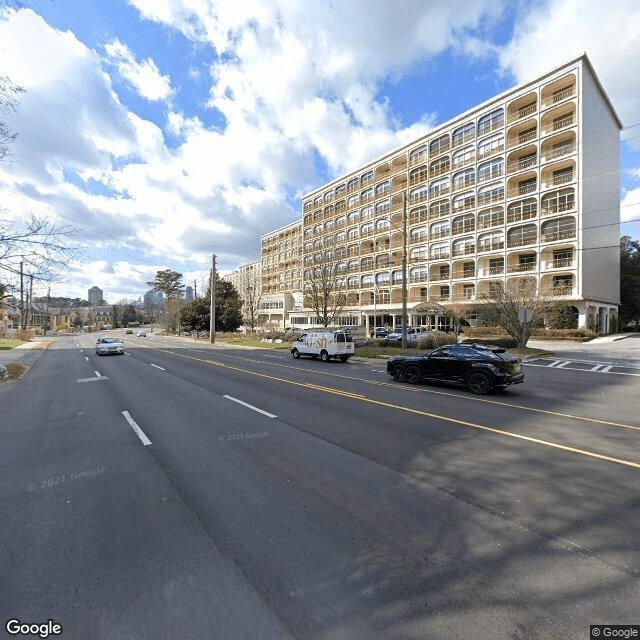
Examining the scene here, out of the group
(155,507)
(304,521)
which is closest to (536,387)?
(304,521)

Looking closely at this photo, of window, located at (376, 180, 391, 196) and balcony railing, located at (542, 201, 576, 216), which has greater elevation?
window, located at (376, 180, 391, 196)

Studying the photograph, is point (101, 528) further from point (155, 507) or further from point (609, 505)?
point (609, 505)

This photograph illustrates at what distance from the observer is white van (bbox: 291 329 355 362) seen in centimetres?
2205

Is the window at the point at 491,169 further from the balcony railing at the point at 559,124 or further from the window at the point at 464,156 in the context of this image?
the balcony railing at the point at 559,124

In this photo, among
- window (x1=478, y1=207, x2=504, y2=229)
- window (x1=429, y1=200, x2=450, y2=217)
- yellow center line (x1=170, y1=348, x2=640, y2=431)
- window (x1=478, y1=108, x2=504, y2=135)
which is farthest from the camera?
window (x1=429, y1=200, x2=450, y2=217)

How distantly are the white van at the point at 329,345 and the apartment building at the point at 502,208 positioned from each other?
1367 cm

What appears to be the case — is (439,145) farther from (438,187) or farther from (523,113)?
(523,113)

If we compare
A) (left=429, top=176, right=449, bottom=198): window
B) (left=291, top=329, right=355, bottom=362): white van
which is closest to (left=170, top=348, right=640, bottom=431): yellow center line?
(left=291, top=329, right=355, bottom=362): white van

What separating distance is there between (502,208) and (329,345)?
112 feet

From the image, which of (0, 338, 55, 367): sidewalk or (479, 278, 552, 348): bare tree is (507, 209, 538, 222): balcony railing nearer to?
(479, 278, 552, 348): bare tree

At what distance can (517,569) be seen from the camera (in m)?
3.10

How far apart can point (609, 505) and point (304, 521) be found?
Result: 352 centimetres

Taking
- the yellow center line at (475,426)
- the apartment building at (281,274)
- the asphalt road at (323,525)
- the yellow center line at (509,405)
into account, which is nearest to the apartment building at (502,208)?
the yellow center line at (509,405)

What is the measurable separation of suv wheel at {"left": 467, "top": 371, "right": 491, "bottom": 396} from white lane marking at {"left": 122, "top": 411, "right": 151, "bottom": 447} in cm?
918
